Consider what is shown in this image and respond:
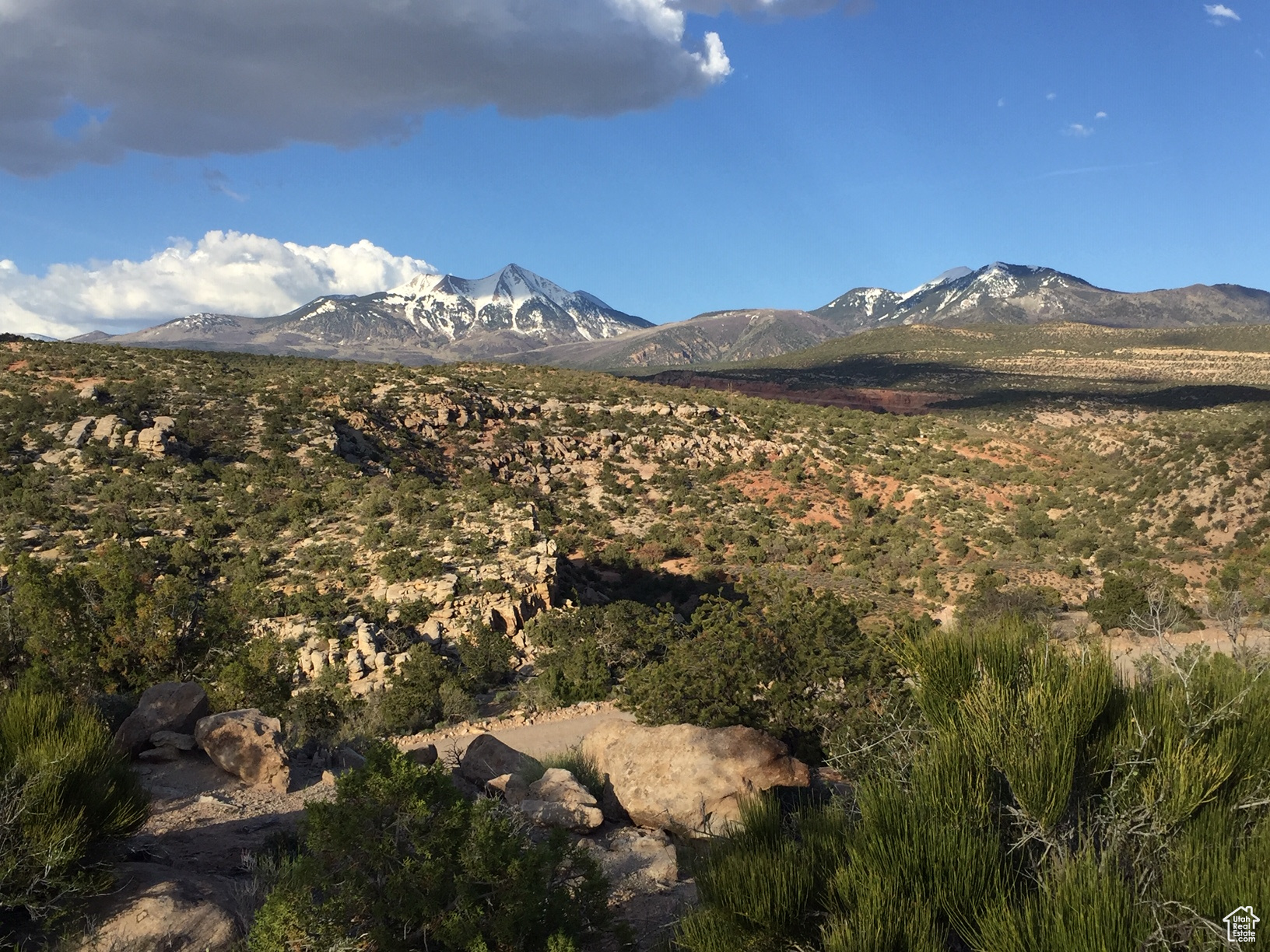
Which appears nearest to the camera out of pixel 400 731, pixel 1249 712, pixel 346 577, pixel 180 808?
pixel 1249 712

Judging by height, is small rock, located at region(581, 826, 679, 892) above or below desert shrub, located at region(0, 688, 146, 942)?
below

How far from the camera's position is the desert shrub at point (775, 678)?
10.5 meters

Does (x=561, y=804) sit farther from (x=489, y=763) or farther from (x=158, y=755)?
(x=158, y=755)

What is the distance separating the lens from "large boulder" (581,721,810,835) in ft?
26.7

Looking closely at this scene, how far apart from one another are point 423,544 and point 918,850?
1897cm

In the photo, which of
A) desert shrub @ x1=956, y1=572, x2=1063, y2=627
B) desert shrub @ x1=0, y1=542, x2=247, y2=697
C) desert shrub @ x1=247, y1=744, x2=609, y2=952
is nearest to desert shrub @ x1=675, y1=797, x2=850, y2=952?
desert shrub @ x1=247, y1=744, x2=609, y2=952

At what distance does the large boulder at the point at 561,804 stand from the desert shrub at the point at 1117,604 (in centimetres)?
1326

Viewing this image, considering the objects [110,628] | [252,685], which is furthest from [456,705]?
[110,628]

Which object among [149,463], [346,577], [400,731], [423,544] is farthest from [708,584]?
[149,463]

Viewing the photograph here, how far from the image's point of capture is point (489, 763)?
9.68m

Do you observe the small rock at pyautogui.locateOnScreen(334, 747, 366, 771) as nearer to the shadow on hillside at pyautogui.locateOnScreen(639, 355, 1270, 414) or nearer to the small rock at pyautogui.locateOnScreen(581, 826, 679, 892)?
the small rock at pyautogui.locateOnScreen(581, 826, 679, 892)

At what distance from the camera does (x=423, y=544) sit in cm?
2147

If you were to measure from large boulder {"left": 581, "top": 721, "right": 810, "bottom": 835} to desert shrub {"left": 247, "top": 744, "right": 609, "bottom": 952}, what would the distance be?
2.80 m

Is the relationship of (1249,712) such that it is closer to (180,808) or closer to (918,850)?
(918,850)
